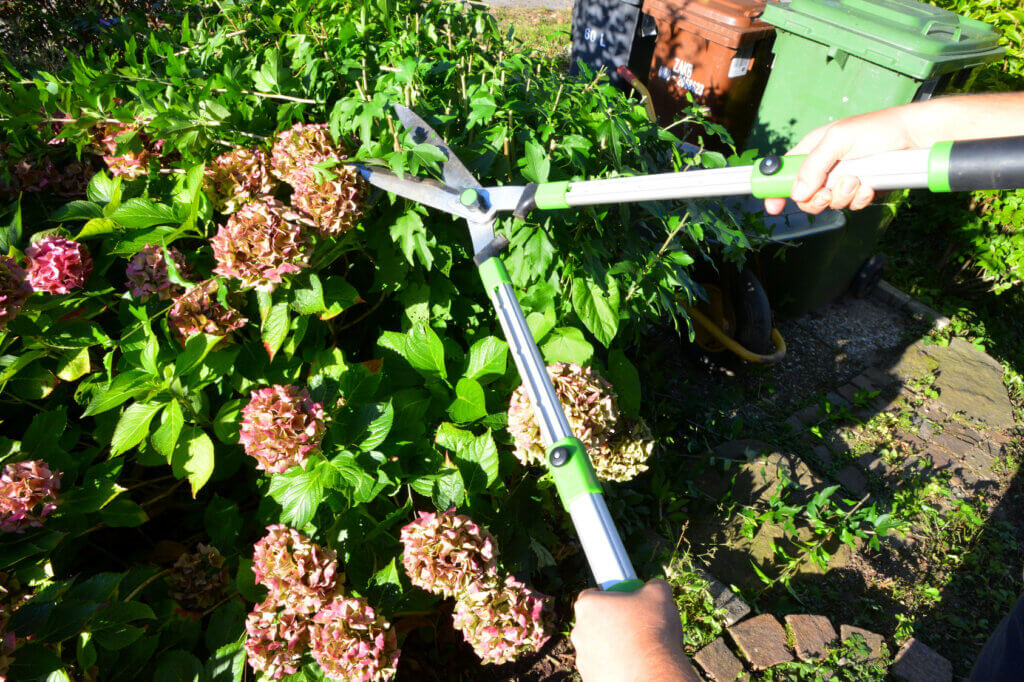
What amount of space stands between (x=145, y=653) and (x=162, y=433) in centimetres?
57

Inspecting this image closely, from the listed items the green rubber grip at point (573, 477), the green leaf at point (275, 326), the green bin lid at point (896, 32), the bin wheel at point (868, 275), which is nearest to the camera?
the green rubber grip at point (573, 477)

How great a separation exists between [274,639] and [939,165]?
172 centimetres

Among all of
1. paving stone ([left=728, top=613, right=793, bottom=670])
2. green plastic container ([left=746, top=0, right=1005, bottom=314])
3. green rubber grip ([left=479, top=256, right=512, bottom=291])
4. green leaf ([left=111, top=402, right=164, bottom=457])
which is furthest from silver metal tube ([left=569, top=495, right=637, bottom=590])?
green plastic container ([left=746, top=0, right=1005, bottom=314])

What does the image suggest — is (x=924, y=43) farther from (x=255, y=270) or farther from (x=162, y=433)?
(x=162, y=433)

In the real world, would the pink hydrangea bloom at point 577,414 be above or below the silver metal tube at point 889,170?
below

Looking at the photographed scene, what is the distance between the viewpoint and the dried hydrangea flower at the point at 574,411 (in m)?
1.62

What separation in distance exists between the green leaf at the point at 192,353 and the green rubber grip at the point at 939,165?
162 cm

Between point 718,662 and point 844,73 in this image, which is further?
point 844,73

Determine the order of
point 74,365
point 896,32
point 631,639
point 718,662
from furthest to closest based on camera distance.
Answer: point 896,32 → point 718,662 → point 74,365 → point 631,639

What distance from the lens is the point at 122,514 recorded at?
5.35ft

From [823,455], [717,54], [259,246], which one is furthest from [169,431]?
[717,54]

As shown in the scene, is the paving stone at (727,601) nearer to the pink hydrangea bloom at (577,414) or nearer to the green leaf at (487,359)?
the pink hydrangea bloom at (577,414)

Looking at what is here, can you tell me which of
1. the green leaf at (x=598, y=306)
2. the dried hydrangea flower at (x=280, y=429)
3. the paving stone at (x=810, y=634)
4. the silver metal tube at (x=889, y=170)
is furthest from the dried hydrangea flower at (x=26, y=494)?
the paving stone at (x=810, y=634)

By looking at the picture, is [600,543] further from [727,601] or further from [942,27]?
[942,27]
